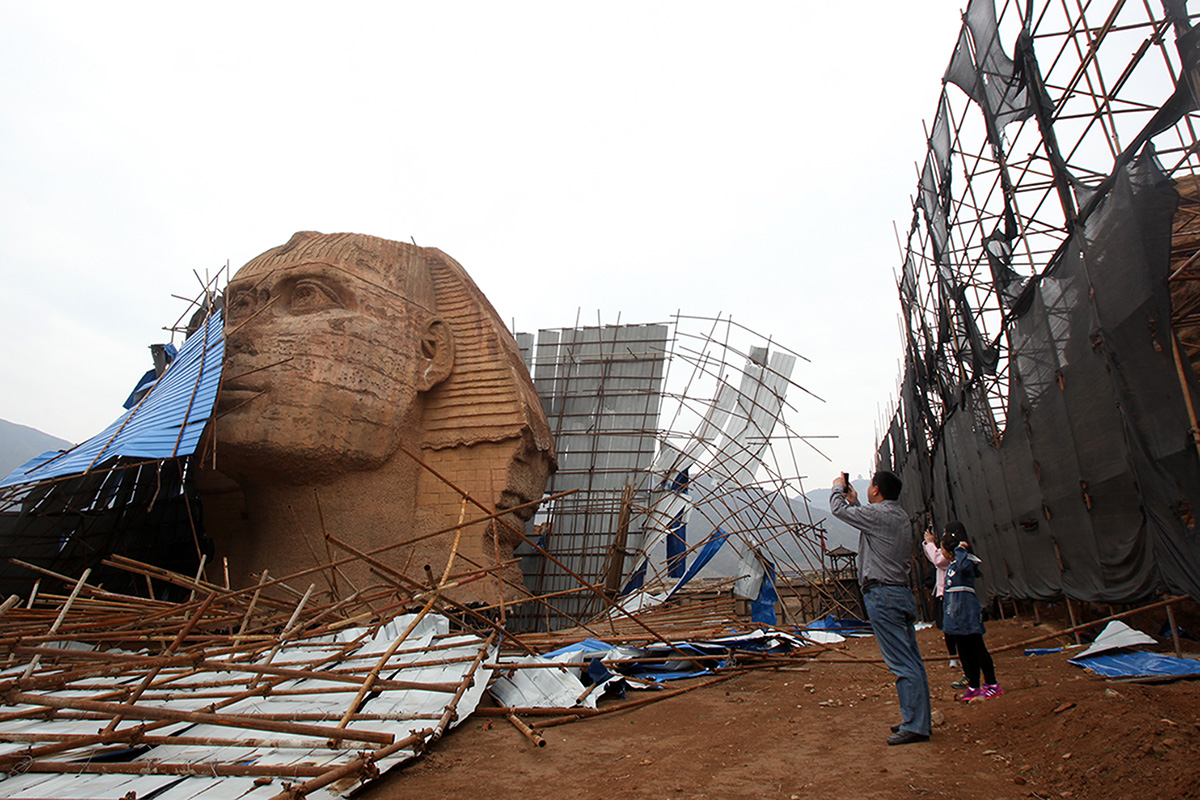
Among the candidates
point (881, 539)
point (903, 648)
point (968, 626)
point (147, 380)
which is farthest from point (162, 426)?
point (968, 626)

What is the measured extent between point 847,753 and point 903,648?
23.7 inches

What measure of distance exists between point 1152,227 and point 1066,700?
2.75m

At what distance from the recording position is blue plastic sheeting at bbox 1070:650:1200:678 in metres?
4.27

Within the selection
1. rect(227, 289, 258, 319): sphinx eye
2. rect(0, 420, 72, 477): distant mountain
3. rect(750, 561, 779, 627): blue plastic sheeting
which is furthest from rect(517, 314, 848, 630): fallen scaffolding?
rect(0, 420, 72, 477): distant mountain

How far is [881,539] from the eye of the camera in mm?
3840

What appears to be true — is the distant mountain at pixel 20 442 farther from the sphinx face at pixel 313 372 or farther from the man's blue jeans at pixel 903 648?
the man's blue jeans at pixel 903 648

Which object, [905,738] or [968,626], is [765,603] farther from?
[905,738]

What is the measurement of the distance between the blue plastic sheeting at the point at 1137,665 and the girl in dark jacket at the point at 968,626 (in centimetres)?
79

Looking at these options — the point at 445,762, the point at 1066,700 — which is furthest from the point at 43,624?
the point at 1066,700

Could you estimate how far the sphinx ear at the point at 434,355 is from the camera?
328 inches

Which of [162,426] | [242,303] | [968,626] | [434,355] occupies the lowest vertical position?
[968,626]

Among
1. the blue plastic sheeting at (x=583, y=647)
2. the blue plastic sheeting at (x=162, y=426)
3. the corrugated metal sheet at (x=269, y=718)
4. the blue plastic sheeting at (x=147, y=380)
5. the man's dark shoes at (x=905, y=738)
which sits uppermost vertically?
the blue plastic sheeting at (x=147, y=380)

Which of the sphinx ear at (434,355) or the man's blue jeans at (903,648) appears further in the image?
the sphinx ear at (434,355)

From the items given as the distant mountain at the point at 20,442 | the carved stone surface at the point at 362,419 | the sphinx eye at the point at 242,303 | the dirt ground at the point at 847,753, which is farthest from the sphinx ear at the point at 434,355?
the distant mountain at the point at 20,442
